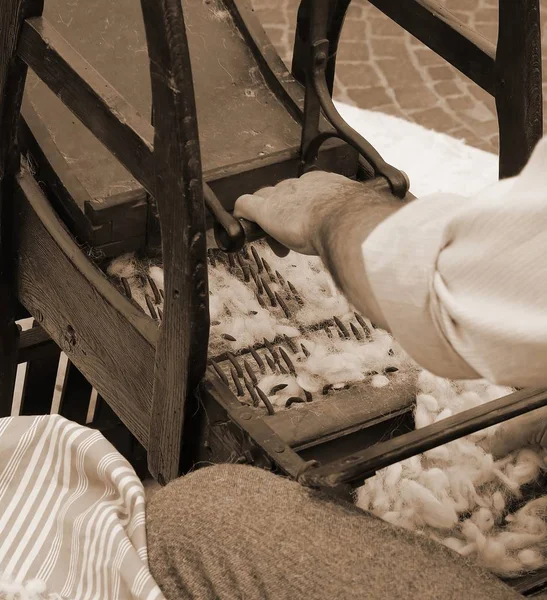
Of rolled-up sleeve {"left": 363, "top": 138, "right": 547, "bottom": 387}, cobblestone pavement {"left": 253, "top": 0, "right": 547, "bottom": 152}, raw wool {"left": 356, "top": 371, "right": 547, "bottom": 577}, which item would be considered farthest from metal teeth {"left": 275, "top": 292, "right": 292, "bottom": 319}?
cobblestone pavement {"left": 253, "top": 0, "right": 547, "bottom": 152}

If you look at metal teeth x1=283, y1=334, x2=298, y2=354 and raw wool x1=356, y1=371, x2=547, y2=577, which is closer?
raw wool x1=356, y1=371, x2=547, y2=577

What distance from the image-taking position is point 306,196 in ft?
3.83

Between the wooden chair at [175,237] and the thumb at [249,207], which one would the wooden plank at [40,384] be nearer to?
the wooden chair at [175,237]

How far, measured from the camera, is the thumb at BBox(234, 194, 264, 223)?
3.99 feet

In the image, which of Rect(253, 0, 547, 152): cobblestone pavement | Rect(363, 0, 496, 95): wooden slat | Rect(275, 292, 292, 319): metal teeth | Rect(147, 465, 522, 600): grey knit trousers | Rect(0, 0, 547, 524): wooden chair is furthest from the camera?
Rect(253, 0, 547, 152): cobblestone pavement

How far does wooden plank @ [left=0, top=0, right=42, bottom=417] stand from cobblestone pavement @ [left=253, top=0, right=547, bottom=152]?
5.22 ft

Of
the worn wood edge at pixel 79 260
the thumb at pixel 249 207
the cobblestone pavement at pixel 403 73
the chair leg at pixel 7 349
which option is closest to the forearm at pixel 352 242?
the thumb at pixel 249 207

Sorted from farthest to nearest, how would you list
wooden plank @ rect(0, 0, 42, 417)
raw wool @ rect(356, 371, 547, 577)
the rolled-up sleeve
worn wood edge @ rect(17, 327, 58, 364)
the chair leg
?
1. worn wood edge @ rect(17, 327, 58, 364)
2. the chair leg
3. wooden plank @ rect(0, 0, 42, 417)
4. raw wool @ rect(356, 371, 547, 577)
5. the rolled-up sleeve

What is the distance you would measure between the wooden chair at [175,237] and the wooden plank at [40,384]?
0.22 metres

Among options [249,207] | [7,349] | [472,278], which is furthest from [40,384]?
[472,278]

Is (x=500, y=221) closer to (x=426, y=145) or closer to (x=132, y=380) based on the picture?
(x=132, y=380)

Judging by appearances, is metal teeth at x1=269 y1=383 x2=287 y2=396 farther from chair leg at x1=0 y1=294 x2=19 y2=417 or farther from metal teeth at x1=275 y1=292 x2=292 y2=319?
chair leg at x1=0 y1=294 x2=19 y2=417

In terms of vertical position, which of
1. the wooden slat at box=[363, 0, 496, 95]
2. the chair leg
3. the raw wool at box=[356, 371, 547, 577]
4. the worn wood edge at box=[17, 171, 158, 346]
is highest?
the wooden slat at box=[363, 0, 496, 95]

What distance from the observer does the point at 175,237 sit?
1.11 m
